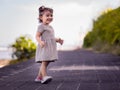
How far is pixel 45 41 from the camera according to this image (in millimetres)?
11203

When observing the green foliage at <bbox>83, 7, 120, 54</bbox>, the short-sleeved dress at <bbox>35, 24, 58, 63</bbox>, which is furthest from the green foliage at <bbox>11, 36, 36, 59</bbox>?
the short-sleeved dress at <bbox>35, 24, 58, 63</bbox>

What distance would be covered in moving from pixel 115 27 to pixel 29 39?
5.86 meters

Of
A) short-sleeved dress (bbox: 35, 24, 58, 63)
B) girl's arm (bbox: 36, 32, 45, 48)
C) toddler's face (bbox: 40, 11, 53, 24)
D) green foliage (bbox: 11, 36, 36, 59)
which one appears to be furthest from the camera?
green foliage (bbox: 11, 36, 36, 59)

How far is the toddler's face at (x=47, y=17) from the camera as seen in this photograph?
10969 millimetres

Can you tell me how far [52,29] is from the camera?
11375mm

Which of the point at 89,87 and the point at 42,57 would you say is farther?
the point at 42,57

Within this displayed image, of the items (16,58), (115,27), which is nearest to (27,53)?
(16,58)

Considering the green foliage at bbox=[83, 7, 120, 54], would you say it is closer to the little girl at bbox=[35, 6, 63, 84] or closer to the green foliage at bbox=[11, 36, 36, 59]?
the green foliage at bbox=[11, 36, 36, 59]

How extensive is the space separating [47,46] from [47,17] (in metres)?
0.66

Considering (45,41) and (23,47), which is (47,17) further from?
(23,47)

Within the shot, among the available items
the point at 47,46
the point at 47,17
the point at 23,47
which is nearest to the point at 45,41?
the point at 47,46

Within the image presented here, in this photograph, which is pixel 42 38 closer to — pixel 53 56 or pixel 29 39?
pixel 53 56

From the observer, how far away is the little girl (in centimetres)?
1099

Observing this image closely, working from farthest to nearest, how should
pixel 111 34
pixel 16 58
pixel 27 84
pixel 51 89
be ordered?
pixel 111 34 < pixel 16 58 < pixel 27 84 < pixel 51 89
